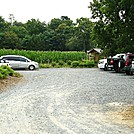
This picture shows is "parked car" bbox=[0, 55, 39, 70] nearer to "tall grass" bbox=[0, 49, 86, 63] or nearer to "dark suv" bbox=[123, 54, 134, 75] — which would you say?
"tall grass" bbox=[0, 49, 86, 63]

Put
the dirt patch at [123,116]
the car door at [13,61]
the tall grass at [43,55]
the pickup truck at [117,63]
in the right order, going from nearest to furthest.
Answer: the dirt patch at [123,116], the pickup truck at [117,63], the car door at [13,61], the tall grass at [43,55]

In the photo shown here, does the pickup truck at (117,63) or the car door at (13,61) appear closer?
the pickup truck at (117,63)

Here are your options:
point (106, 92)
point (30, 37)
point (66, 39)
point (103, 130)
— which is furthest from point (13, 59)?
point (66, 39)

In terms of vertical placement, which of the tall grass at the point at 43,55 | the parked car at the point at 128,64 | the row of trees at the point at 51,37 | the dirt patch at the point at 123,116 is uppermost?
the row of trees at the point at 51,37

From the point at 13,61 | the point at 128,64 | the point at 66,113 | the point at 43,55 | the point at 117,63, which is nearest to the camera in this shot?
the point at 66,113

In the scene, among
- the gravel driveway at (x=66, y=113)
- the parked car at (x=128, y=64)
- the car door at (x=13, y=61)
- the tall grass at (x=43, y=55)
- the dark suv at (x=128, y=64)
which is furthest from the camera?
the tall grass at (x=43, y=55)

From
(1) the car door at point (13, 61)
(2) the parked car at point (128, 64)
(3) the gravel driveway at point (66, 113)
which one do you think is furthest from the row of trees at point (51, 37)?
(3) the gravel driveway at point (66, 113)

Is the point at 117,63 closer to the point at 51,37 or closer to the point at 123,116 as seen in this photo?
the point at 123,116

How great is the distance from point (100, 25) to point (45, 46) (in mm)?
45160

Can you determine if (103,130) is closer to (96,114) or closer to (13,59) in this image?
(96,114)

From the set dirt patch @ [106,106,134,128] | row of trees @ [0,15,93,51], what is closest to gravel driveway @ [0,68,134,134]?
dirt patch @ [106,106,134,128]

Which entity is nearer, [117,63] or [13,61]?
[117,63]

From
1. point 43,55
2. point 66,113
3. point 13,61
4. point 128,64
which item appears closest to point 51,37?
point 43,55

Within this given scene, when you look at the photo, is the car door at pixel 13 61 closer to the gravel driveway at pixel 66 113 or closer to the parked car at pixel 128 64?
the parked car at pixel 128 64
